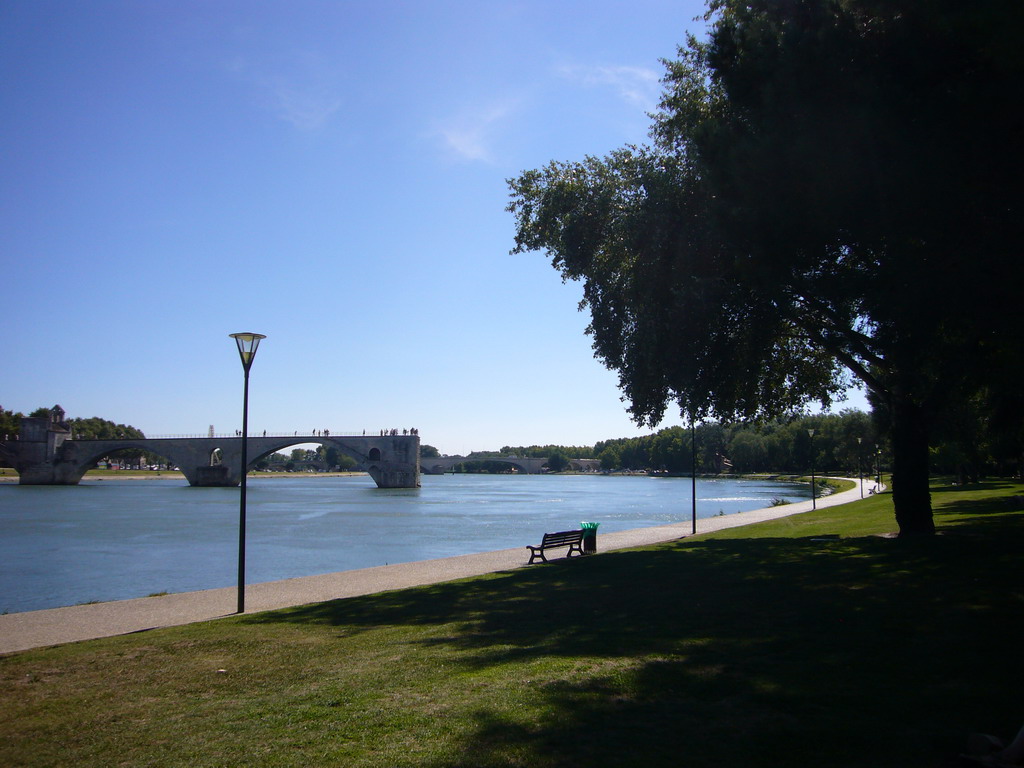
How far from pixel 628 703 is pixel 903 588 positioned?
583cm

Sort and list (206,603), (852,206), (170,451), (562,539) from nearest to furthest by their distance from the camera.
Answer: (852,206) → (206,603) → (562,539) → (170,451)

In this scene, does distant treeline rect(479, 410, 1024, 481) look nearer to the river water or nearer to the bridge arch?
the river water

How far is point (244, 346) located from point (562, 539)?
9.19 m

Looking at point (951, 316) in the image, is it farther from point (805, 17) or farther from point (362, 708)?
point (362, 708)

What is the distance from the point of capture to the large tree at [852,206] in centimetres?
916

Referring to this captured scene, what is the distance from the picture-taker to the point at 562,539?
18859 mm

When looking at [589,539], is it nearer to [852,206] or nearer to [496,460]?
[852,206]

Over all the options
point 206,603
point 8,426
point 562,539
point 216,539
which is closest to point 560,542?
point 562,539

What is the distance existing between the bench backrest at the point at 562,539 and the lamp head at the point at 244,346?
8253mm

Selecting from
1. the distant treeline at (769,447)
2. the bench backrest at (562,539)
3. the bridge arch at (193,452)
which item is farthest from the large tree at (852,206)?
the bridge arch at (193,452)

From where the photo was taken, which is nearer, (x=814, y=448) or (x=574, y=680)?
(x=574, y=680)

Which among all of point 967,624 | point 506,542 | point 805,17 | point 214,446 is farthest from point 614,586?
point 214,446

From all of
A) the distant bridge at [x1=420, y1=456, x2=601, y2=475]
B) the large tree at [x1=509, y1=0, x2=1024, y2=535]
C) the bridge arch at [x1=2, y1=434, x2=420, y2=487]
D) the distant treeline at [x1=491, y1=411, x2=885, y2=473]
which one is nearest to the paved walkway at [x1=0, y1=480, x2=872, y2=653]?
the large tree at [x1=509, y1=0, x2=1024, y2=535]

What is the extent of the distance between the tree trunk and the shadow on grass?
2.64 metres
